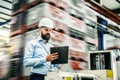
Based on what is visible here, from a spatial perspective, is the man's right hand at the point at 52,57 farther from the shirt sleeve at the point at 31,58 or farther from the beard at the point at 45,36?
the beard at the point at 45,36

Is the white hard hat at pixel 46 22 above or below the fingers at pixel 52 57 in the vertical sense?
above

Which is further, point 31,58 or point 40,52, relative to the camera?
point 40,52

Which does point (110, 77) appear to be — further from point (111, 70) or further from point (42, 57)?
point (42, 57)

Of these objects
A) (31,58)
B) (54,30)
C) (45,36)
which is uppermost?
(54,30)

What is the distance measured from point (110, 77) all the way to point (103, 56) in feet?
1.32

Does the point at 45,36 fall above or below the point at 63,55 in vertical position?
above

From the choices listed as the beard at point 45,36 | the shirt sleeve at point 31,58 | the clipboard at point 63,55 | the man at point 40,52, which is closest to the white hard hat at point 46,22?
the man at point 40,52

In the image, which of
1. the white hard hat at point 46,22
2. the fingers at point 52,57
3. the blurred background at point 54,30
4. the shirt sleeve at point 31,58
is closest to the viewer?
the fingers at point 52,57

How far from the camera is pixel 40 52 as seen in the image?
344 cm

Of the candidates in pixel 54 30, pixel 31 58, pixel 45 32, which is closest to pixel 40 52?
pixel 31 58

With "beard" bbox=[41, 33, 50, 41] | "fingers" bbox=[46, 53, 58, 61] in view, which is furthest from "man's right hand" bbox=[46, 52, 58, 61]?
"beard" bbox=[41, 33, 50, 41]

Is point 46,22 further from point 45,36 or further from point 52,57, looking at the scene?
point 52,57

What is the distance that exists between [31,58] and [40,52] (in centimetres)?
18

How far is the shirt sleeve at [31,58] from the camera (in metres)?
3.29
